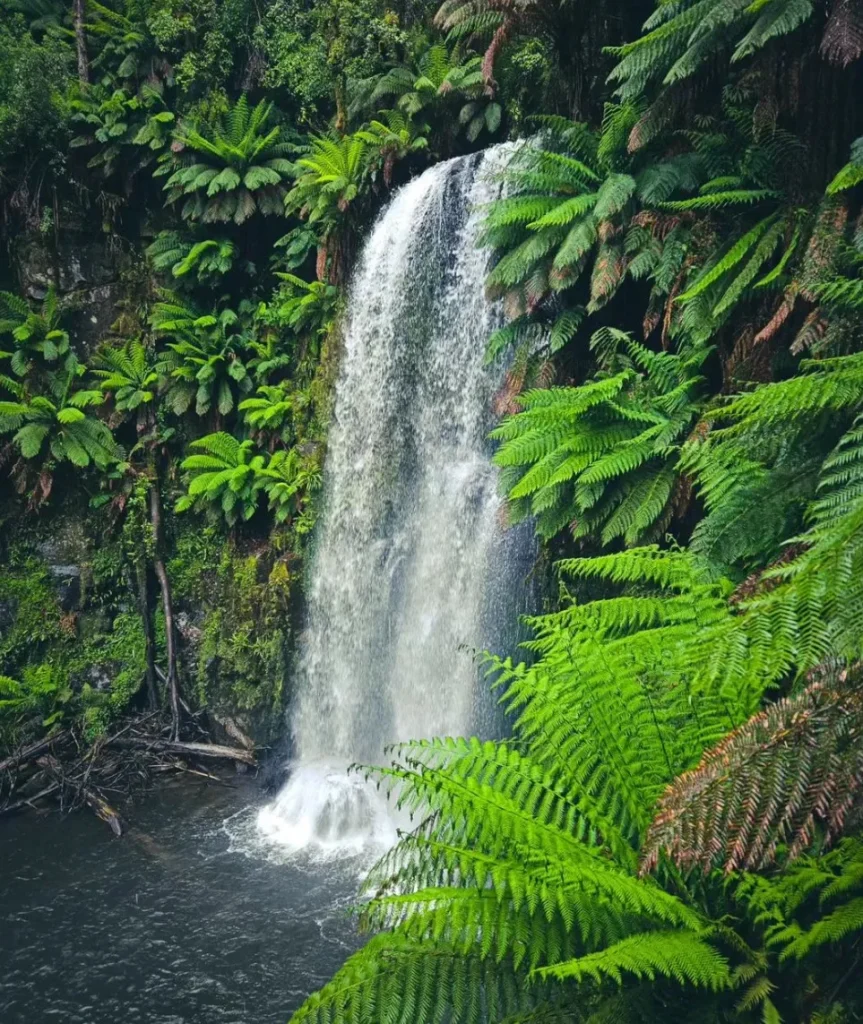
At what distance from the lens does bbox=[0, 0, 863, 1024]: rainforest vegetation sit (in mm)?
2141

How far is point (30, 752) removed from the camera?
9.34 meters

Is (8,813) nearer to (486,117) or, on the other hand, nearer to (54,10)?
(486,117)

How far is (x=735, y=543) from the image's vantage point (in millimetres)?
3666

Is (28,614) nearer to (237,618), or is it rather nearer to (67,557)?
(67,557)

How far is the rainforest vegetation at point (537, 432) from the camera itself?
2.14m

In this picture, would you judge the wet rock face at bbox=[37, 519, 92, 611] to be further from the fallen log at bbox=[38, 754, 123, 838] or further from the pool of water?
the pool of water

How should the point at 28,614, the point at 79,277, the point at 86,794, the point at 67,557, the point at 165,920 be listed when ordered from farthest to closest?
the point at 79,277, the point at 67,557, the point at 28,614, the point at 86,794, the point at 165,920

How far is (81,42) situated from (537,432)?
10.1m

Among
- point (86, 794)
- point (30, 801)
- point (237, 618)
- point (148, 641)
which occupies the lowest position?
point (30, 801)

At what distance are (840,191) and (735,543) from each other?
220 centimetres

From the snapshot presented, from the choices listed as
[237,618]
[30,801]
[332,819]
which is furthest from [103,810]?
[237,618]

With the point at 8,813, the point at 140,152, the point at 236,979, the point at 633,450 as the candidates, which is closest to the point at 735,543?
the point at 633,450

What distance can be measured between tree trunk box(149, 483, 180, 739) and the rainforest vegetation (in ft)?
0.18

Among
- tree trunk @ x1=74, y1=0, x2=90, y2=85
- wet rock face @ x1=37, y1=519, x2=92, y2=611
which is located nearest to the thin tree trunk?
wet rock face @ x1=37, y1=519, x2=92, y2=611
